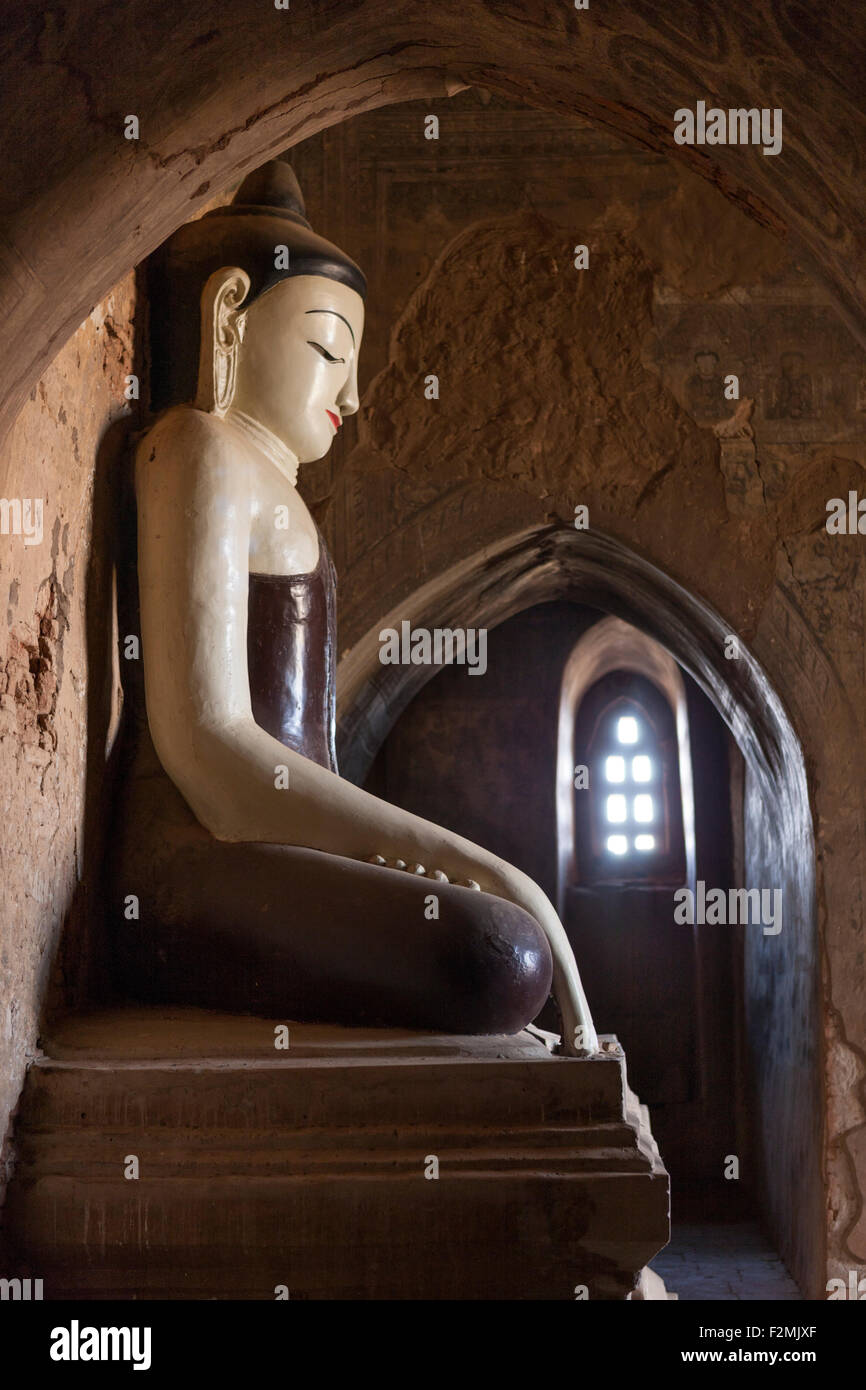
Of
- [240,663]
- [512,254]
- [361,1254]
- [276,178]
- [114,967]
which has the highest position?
[512,254]

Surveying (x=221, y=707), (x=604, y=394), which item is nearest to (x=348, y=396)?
(x=221, y=707)

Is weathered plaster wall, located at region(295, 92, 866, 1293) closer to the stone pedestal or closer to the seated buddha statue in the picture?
the seated buddha statue

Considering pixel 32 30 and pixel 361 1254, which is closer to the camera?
pixel 32 30

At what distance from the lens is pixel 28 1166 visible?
221cm

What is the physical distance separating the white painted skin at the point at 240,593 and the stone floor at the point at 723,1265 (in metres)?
3.70

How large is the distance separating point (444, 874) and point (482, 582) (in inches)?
130

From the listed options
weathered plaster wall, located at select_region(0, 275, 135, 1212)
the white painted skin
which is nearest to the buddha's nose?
the white painted skin

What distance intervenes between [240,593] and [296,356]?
71 cm

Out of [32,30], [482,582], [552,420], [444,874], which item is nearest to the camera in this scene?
[32,30]

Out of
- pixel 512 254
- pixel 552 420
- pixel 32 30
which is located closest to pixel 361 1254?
pixel 32 30

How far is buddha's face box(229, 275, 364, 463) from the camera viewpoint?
319 centimetres

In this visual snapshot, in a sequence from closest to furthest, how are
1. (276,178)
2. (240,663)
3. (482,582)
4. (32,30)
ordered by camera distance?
(32,30) < (240,663) < (276,178) < (482,582)

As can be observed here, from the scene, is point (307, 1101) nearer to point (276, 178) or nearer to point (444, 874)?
point (444, 874)

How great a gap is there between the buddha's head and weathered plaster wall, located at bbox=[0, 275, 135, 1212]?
256 mm
